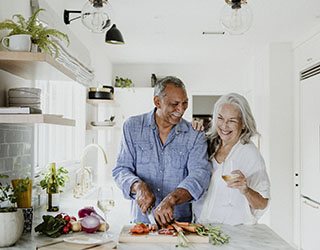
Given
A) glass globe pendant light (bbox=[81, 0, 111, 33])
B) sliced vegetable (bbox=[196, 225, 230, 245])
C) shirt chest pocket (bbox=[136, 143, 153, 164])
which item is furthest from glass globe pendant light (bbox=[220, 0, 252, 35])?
sliced vegetable (bbox=[196, 225, 230, 245])

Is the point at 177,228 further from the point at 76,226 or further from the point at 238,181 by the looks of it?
the point at 76,226

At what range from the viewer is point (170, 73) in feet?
23.7

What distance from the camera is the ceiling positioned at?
3836mm

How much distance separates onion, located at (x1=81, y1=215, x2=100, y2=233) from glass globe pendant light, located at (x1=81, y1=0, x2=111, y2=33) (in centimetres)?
129

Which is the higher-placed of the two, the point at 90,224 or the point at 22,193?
the point at 22,193

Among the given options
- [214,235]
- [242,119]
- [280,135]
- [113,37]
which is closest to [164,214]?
[214,235]

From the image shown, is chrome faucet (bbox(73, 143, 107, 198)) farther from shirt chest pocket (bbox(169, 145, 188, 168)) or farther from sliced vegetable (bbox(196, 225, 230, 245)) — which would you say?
sliced vegetable (bbox(196, 225, 230, 245))

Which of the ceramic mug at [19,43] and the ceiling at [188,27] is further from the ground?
the ceiling at [188,27]

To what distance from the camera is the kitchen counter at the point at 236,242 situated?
1714mm

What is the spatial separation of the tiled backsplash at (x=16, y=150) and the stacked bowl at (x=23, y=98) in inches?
6.8

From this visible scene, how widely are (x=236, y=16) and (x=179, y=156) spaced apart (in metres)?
1.00

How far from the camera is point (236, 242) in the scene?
1.79 metres

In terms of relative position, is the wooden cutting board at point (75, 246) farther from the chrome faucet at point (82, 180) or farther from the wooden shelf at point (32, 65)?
the chrome faucet at point (82, 180)

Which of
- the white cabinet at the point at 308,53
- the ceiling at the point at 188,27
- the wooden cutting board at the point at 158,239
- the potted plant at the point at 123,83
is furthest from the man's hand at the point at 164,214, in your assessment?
the potted plant at the point at 123,83
